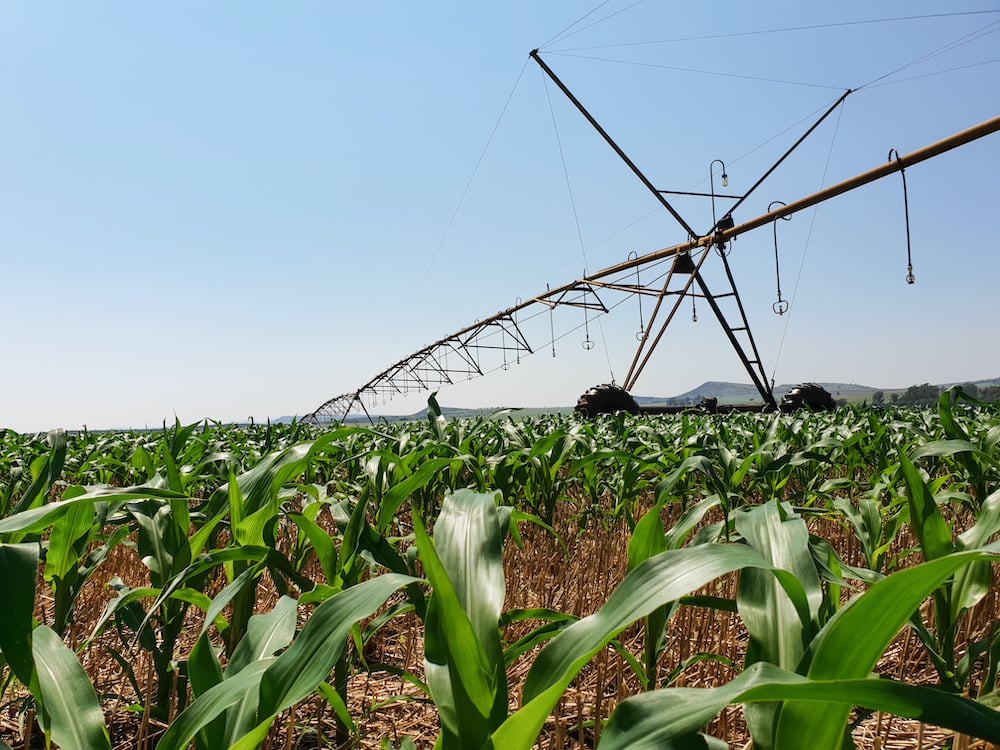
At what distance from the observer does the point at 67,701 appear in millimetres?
704

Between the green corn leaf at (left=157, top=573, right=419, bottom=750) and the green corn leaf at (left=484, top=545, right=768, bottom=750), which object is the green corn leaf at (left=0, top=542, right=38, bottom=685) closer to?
the green corn leaf at (left=157, top=573, right=419, bottom=750)

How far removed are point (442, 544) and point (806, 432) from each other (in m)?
3.36

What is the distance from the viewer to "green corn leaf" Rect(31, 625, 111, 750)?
0.67 meters

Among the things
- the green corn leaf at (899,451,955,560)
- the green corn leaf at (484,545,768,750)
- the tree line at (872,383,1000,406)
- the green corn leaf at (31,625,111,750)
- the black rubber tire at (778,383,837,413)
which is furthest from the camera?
the black rubber tire at (778,383,837,413)

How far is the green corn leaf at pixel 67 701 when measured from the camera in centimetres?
67

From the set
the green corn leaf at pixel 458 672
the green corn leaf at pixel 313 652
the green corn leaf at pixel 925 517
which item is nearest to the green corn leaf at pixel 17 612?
the green corn leaf at pixel 313 652

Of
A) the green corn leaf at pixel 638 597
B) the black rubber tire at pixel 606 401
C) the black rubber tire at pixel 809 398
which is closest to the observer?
the green corn leaf at pixel 638 597

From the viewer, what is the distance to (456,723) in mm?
561

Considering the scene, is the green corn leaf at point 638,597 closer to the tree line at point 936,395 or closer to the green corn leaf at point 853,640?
the green corn leaf at point 853,640

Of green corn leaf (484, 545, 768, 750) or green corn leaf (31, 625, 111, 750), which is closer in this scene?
green corn leaf (484, 545, 768, 750)

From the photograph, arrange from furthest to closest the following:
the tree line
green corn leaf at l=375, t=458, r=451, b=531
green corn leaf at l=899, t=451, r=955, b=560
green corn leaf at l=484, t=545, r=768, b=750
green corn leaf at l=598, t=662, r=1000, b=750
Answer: the tree line < green corn leaf at l=375, t=458, r=451, b=531 < green corn leaf at l=899, t=451, r=955, b=560 < green corn leaf at l=484, t=545, r=768, b=750 < green corn leaf at l=598, t=662, r=1000, b=750

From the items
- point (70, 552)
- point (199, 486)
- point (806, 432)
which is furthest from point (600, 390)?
point (70, 552)

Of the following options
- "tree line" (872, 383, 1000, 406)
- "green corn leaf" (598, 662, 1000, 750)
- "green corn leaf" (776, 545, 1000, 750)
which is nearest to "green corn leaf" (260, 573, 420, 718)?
"green corn leaf" (598, 662, 1000, 750)

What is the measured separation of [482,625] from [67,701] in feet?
1.59
